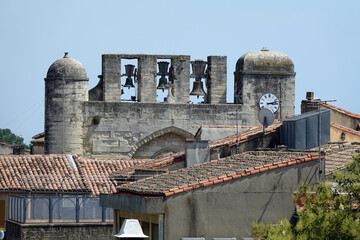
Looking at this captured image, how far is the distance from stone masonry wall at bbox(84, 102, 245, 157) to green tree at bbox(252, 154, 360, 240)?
24915 millimetres

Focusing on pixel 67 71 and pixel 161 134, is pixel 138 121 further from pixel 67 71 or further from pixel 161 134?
pixel 67 71

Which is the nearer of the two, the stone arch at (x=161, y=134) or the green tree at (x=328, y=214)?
the green tree at (x=328, y=214)

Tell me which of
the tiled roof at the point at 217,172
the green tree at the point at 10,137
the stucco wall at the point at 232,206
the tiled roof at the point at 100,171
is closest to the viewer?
the stucco wall at the point at 232,206

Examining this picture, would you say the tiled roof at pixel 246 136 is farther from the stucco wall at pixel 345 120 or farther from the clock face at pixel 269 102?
the clock face at pixel 269 102

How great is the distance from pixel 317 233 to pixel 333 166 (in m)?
5.58

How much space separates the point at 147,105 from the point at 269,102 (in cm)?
432

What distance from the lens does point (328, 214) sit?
19266mm

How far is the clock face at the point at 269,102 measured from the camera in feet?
149

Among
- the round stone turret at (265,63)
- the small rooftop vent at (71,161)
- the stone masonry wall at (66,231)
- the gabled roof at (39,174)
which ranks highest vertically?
the round stone turret at (265,63)

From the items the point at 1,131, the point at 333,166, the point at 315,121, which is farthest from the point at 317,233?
the point at 1,131

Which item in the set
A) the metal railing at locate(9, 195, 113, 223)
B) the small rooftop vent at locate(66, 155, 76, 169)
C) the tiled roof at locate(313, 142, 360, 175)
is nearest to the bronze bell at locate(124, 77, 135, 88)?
the small rooftop vent at locate(66, 155, 76, 169)

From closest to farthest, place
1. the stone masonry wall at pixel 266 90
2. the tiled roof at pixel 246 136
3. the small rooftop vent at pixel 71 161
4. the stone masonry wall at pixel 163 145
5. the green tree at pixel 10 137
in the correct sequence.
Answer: the tiled roof at pixel 246 136 < the small rooftop vent at pixel 71 161 < the stone masonry wall at pixel 266 90 < the stone masonry wall at pixel 163 145 < the green tree at pixel 10 137

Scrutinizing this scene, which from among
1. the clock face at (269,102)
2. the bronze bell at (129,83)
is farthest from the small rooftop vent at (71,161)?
the clock face at (269,102)

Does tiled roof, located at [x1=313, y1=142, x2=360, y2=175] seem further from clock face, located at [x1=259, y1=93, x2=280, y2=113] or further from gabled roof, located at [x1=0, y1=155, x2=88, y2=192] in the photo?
clock face, located at [x1=259, y1=93, x2=280, y2=113]
